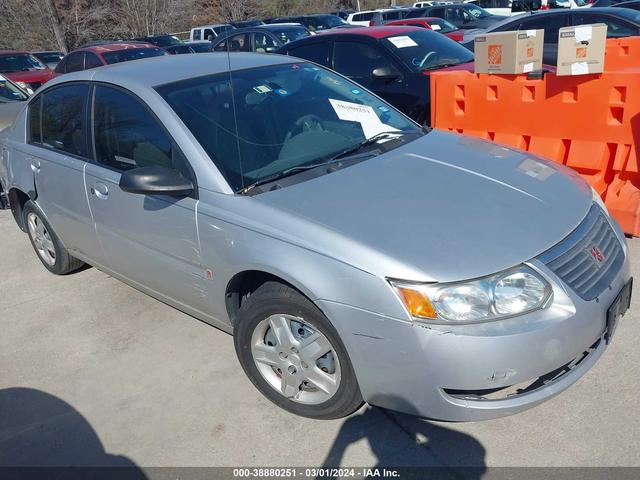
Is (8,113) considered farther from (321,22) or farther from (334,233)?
(321,22)

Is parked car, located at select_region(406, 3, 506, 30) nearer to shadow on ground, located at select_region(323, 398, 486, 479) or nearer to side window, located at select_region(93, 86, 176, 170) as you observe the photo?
Result: side window, located at select_region(93, 86, 176, 170)

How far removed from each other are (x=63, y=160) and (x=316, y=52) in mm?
4477

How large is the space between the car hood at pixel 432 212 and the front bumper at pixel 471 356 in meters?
0.21

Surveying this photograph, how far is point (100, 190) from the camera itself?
375 cm

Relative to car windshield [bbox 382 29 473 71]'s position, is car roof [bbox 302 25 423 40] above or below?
above

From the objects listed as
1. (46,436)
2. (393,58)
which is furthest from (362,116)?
(393,58)

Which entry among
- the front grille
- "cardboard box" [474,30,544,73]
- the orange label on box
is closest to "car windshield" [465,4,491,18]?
"cardboard box" [474,30,544,73]

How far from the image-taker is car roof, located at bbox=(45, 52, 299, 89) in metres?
3.58

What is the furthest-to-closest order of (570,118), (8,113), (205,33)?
(205,33), (8,113), (570,118)

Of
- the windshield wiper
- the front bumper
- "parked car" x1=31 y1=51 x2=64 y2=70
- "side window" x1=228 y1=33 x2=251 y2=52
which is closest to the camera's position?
the front bumper

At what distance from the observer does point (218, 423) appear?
10.2 ft

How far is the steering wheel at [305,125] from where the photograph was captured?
3.51 metres

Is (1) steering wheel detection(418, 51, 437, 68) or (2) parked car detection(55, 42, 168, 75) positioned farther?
(2) parked car detection(55, 42, 168, 75)

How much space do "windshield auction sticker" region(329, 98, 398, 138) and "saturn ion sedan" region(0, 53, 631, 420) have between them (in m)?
0.01
